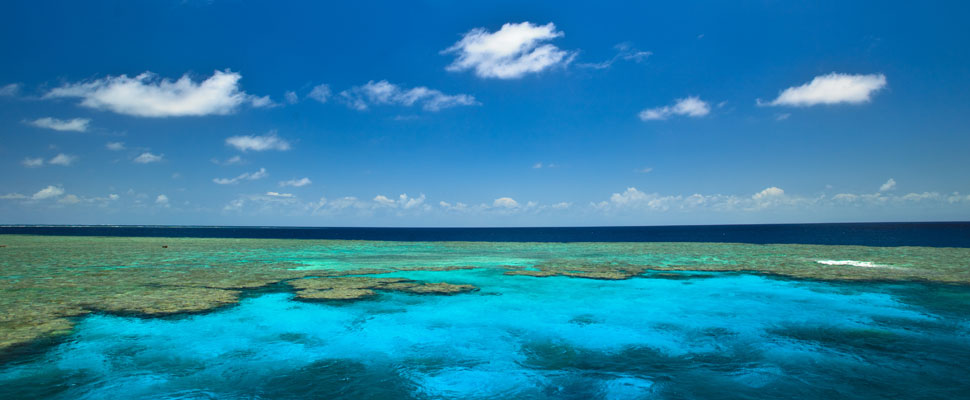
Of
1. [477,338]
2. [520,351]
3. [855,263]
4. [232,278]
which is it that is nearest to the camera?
[520,351]

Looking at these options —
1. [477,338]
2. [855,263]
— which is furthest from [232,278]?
[855,263]

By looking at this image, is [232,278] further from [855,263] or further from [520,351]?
[855,263]

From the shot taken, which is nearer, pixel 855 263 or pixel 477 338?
pixel 477 338

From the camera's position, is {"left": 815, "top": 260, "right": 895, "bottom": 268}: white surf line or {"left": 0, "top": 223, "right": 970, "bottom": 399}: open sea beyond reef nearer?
{"left": 0, "top": 223, "right": 970, "bottom": 399}: open sea beyond reef

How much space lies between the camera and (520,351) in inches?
515

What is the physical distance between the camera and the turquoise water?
33.2ft

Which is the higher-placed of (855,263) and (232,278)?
(855,263)

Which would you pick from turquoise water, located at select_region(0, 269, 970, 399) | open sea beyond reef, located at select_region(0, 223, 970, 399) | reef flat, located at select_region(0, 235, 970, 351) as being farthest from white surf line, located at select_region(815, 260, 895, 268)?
turquoise water, located at select_region(0, 269, 970, 399)

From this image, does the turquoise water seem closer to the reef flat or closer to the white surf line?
the reef flat

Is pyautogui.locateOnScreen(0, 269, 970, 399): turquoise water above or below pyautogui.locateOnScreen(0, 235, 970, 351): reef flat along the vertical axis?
below

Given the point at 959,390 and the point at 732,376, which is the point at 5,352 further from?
the point at 959,390

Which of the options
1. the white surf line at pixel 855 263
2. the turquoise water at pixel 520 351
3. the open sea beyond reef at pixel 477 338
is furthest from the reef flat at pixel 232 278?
the turquoise water at pixel 520 351

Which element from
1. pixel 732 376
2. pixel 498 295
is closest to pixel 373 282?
pixel 498 295

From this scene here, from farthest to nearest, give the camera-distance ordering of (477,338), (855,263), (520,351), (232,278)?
(855,263)
(232,278)
(477,338)
(520,351)
